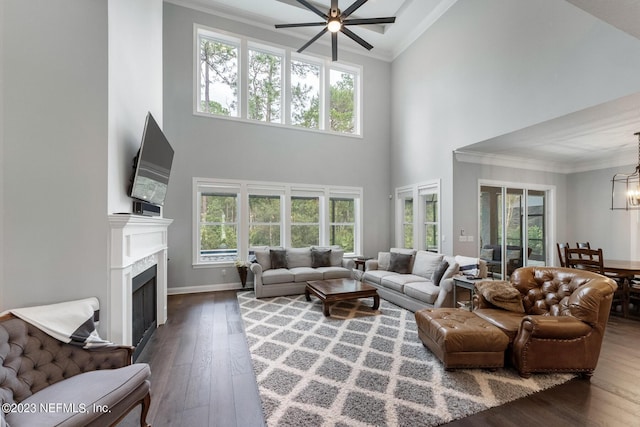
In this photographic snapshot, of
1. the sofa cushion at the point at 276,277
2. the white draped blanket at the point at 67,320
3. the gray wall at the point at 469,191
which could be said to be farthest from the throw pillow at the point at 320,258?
the white draped blanket at the point at 67,320

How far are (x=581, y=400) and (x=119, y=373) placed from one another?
3.34 m

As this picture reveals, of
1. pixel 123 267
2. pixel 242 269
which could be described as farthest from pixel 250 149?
pixel 123 267

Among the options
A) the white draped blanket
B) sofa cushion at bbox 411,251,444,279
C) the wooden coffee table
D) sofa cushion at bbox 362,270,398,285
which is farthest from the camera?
sofa cushion at bbox 362,270,398,285

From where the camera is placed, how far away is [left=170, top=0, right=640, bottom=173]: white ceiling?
11.8 feet

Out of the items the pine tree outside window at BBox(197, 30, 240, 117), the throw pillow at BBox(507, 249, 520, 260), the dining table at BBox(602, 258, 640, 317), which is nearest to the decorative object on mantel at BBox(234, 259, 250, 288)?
the pine tree outside window at BBox(197, 30, 240, 117)

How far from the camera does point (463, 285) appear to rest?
358cm

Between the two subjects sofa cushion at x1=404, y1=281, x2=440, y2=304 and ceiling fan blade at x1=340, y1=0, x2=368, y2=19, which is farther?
sofa cushion at x1=404, y1=281, x2=440, y2=304

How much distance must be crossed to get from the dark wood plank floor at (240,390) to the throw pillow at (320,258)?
7.87 ft

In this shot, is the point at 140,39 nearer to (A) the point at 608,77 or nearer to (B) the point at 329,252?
(B) the point at 329,252

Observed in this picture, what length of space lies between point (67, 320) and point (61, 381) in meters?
0.37

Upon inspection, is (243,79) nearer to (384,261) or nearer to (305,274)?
(305,274)

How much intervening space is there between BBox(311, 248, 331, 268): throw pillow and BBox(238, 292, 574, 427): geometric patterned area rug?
6.51ft

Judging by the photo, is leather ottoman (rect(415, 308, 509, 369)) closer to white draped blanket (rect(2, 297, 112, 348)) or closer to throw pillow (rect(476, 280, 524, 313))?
throw pillow (rect(476, 280, 524, 313))

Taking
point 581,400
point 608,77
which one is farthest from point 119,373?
point 608,77
